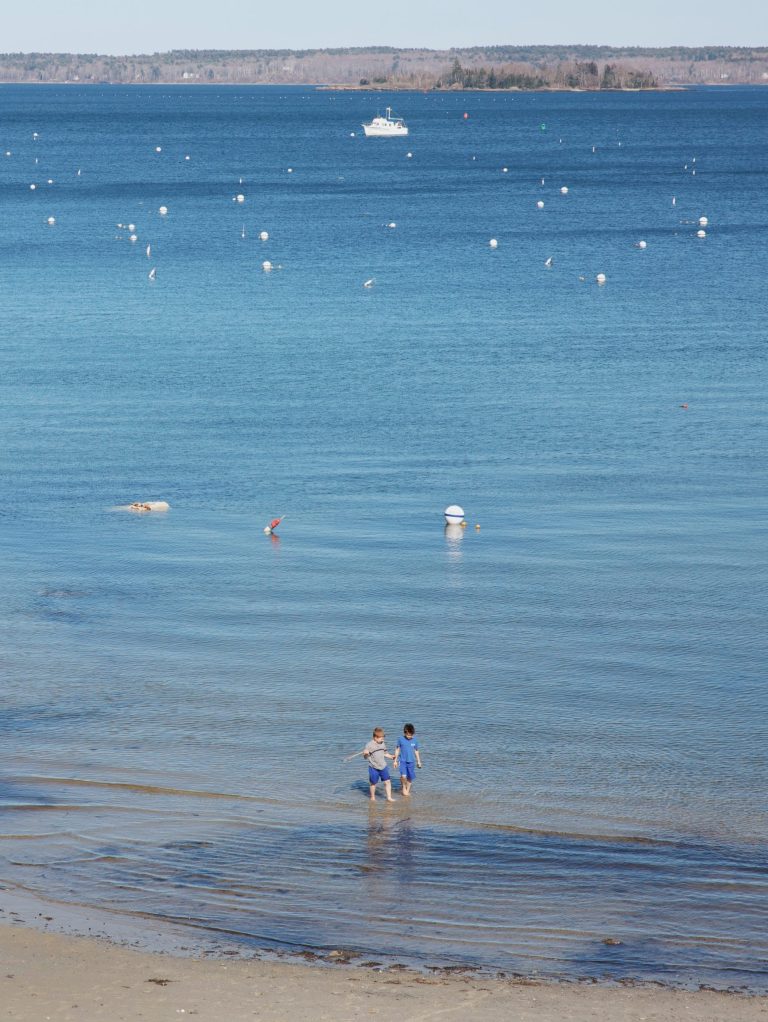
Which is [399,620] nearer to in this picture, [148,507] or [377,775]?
[377,775]

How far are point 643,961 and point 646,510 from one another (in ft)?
72.1

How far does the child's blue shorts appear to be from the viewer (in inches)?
830

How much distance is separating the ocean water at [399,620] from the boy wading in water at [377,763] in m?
0.35

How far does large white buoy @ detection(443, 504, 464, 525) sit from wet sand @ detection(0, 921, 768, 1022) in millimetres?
19825

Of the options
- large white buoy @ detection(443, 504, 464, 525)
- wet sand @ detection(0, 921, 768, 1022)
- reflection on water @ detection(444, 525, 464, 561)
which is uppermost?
large white buoy @ detection(443, 504, 464, 525)

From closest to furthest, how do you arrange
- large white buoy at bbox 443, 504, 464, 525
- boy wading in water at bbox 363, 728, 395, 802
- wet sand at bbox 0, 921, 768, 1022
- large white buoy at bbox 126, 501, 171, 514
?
wet sand at bbox 0, 921, 768, 1022
boy wading in water at bbox 363, 728, 395, 802
large white buoy at bbox 443, 504, 464, 525
large white buoy at bbox 126, 501, 171, 514

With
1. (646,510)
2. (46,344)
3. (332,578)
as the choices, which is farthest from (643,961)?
(46,344)

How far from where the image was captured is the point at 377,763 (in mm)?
20984

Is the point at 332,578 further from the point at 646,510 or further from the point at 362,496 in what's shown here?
the point at 646,510

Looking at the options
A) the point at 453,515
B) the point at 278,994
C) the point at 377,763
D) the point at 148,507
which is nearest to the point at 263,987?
the point at 278,994

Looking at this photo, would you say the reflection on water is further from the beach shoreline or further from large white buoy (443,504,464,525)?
the beach shoreline

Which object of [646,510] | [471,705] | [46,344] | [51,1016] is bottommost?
[51,1016]

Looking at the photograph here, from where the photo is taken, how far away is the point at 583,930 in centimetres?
1730

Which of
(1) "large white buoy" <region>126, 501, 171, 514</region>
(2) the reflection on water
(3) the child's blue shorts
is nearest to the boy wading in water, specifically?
(3) the child's blue shorts
